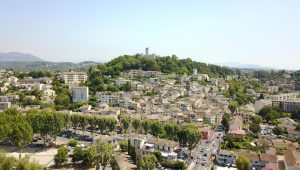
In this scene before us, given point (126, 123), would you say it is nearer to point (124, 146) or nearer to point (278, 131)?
point (124, 146)

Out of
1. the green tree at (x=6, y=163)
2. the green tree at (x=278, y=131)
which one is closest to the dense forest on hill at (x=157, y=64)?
the green tree at (x=278, y=131)

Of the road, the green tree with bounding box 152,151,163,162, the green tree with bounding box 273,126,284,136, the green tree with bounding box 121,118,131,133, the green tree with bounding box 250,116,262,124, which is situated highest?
the green tree with bounding box 121,118,131,133

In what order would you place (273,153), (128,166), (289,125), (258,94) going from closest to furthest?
(128,166)
(273,153)
(289,125)
(258,94)

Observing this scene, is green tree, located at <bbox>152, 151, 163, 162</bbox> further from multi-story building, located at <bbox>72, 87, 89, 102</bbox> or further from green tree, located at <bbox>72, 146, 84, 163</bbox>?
multi-story building, located at <bbox>72, 87, 89, 102</bbox>

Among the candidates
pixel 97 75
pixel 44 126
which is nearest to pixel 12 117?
pixel 44 126

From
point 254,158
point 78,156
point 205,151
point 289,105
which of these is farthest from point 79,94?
point 289,105

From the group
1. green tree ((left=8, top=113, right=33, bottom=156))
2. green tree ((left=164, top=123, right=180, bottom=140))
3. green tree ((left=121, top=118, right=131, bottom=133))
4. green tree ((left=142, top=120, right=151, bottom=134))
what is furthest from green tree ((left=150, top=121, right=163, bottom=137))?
green tree ((left=8, top=113, right=33, bottom=156))

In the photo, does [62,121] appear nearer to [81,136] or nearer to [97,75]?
[81,136]
